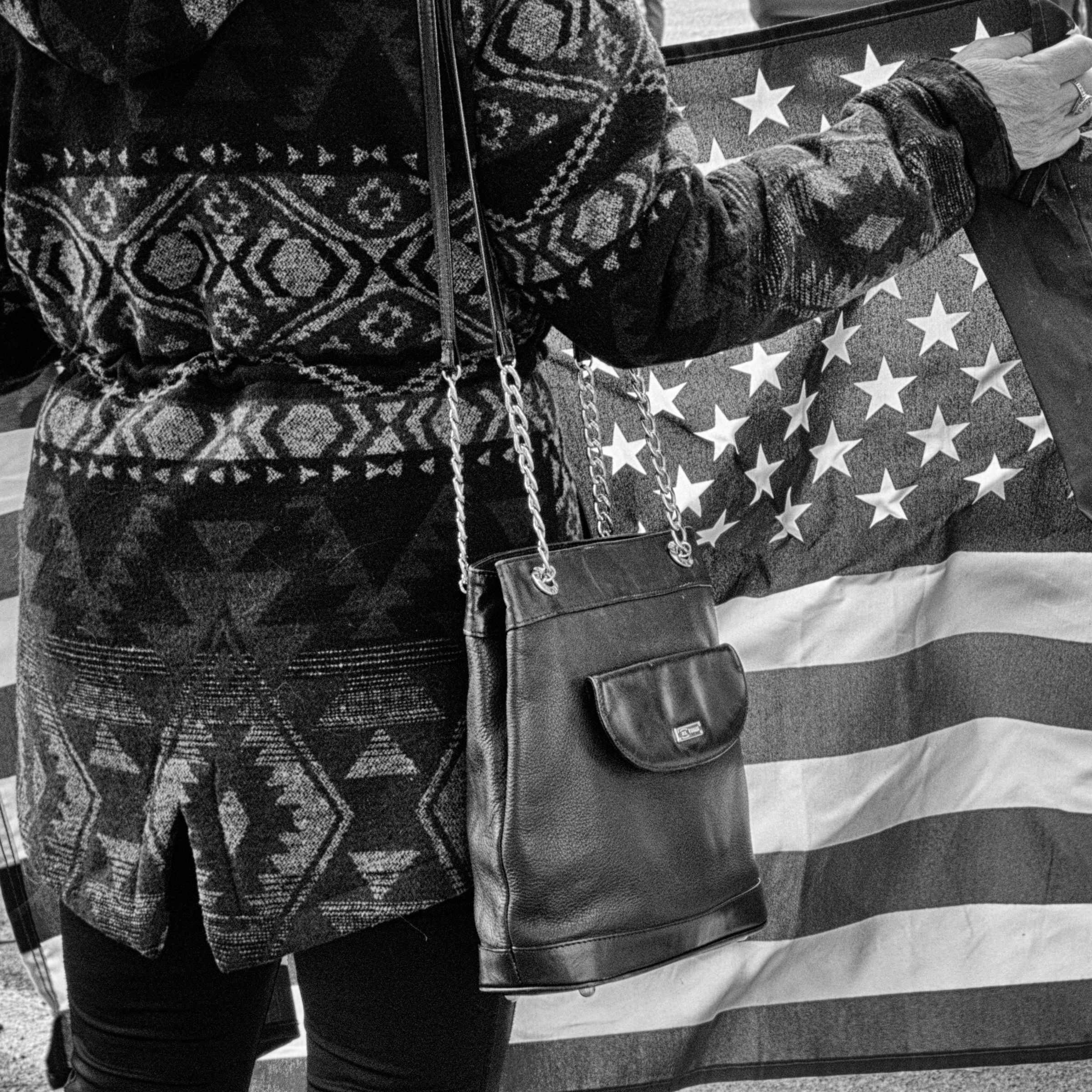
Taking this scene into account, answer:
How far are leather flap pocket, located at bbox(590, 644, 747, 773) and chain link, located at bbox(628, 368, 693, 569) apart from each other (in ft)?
0.26

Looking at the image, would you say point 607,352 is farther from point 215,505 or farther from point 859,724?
point 859,724

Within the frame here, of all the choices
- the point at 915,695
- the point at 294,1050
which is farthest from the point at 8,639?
the point at 915,695

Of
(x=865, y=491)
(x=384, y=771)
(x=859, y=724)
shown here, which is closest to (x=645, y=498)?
(x=865, y=491)

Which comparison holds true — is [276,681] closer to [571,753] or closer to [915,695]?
[571,753]

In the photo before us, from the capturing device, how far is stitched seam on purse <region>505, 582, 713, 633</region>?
88cm

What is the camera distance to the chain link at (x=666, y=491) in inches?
39.7

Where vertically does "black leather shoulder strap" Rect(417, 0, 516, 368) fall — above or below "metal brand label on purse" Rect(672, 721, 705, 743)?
above

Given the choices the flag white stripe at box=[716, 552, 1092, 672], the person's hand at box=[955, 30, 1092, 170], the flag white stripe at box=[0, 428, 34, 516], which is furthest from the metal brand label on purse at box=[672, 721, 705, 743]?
the flag white stripe at box=[0, 428, 34, 516]

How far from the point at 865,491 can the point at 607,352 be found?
2.57ft

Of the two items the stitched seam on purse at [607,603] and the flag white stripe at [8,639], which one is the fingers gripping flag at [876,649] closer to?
the stitched seam on purse at [607,603]

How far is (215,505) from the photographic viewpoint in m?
0.87

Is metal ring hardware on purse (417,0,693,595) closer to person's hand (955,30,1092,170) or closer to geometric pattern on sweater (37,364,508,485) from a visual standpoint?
geometric pattern on sweater (37,364,508,485)

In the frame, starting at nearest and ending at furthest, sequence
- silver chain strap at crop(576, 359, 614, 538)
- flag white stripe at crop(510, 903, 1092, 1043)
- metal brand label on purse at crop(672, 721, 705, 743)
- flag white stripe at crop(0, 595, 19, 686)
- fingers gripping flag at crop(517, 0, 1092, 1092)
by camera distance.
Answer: metal brand label on purse at crop(672, 721, 705, 743) < silver chain strap at crop(576, 359, 614, 538) < fingers gripping flag at crop(517, 0, 1092, 1092) < flag white stripe at crop(510, 903, 1092, 1043) < flag white stripe at crop(0, 595, 19, 686)

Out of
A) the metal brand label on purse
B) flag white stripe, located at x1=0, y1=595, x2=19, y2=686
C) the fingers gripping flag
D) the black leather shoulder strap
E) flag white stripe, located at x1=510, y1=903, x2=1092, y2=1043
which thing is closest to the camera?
the black leather shoulder strap
